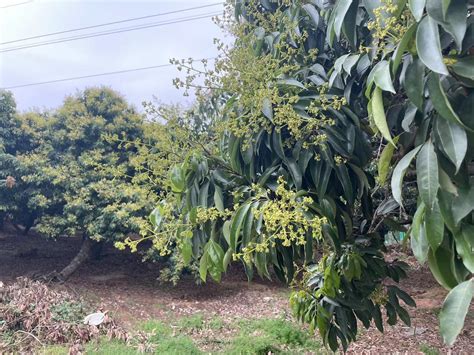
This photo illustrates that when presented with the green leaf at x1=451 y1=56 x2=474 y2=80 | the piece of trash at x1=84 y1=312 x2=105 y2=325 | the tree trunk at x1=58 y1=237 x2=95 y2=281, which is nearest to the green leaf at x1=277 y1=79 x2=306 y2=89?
the green leaf at x1=451 y1=56 x2=474 y2=80

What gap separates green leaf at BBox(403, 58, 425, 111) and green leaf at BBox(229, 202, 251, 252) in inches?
23.2

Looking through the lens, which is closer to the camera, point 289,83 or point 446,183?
point 446,183

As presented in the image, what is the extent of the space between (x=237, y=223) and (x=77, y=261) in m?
5.82

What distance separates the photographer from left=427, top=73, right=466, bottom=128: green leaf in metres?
0.72

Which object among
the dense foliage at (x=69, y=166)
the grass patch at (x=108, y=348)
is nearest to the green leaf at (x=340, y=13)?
the grass patch at (x=108, y=348)

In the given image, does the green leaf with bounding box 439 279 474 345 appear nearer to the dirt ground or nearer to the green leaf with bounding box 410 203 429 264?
the green leaf with bounding box 410 203 429 264

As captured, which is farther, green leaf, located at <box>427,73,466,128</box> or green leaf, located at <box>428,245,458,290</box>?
green leaf, located at <box>428,245,458,290</box>

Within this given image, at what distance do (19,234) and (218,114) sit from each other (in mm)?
7638

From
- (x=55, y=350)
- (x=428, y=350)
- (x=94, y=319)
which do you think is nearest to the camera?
(x=55, y=350)

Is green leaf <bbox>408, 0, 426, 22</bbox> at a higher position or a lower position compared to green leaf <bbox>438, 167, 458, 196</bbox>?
higher

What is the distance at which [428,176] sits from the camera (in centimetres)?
75

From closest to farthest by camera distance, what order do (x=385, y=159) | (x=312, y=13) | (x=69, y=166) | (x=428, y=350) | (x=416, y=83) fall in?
(x=416, y=83), (x=385, y=159), (x=312, y=13), (x=428, y=350), (x=69, y=166)

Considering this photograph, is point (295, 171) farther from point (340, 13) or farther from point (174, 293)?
point (174, 293)

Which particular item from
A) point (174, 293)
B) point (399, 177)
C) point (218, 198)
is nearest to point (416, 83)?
point (399, 177)
